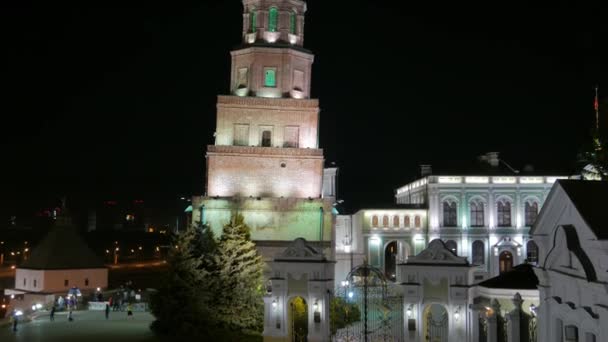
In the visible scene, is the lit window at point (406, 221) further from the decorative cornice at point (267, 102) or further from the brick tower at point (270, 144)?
the decorative cornice at point (267, 102)

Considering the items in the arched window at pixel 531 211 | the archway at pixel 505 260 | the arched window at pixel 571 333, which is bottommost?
the arched window at pixel 571 333

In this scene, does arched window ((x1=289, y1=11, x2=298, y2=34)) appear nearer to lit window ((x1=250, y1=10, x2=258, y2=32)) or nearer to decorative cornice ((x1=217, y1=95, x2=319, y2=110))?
lit window ((x1=250, y1=10, x2=258, y2=32))

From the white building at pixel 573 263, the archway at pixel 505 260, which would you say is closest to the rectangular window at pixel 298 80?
the archway at pixel 505 260

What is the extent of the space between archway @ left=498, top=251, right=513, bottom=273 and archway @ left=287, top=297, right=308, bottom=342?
24.7 m

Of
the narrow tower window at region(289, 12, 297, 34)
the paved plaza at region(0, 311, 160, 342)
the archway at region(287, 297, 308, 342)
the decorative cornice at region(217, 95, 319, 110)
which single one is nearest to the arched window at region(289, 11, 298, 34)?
the narrow tower window at region(289, 12, 297, 34)

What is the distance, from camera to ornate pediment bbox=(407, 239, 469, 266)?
728 inches

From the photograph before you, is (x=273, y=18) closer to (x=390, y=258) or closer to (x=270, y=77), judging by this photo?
(x=270, y=77)

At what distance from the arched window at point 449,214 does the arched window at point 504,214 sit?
10.4 ft

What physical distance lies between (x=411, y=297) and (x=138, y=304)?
18814mm

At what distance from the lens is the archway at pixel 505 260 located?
139ft

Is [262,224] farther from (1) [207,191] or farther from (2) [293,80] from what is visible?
(2) [293,80]

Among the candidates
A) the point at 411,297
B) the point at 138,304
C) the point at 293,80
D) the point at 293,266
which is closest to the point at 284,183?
the point at 293,80

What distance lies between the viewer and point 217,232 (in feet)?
107

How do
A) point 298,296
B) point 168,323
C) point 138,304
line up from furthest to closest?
1. point 138,304
2. point 168,323
3. point 298,296
